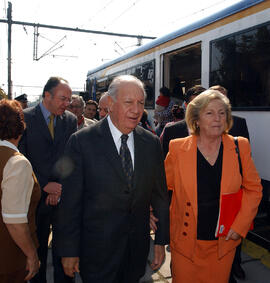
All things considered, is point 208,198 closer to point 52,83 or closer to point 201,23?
point 52,83

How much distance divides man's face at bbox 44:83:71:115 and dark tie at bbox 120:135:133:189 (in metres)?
1.28

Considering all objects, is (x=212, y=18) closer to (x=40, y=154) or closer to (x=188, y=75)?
(x=188, y=75)

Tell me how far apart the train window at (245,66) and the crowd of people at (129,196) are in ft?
7.17

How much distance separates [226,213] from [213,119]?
2.37 feet

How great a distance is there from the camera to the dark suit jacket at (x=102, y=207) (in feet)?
6.65

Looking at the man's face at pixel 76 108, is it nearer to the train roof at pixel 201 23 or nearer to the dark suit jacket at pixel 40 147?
the dark suit jacket at pixel 40 147

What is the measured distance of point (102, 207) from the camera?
204 cm

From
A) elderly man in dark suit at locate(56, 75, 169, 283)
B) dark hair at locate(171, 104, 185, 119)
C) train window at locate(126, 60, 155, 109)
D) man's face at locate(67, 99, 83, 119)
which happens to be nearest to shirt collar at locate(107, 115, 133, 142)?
elderly man in dark suit at locate(56, 75, 169, 283)

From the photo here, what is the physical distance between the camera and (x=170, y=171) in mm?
2705

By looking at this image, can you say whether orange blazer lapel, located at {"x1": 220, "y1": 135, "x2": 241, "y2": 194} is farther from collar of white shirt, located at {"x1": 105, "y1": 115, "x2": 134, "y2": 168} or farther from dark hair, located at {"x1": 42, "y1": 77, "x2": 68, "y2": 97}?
dark hair, located at {"x1": 42, "y1": 77, "x2": 68, "y2": 97}

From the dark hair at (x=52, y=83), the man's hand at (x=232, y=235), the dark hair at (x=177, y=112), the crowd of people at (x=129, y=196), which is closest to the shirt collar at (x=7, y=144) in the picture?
the crowd of people at (x=129, y=196)

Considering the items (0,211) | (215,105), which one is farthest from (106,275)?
(215,105)

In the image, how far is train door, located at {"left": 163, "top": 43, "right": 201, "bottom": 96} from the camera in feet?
22.5

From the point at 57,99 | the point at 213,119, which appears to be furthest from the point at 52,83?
the point at 213,119
